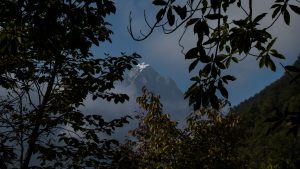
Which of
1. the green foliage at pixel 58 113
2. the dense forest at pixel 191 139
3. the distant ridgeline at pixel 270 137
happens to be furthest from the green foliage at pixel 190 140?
the distant ridgeline at pixel 270 137

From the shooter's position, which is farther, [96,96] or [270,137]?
[270,137]

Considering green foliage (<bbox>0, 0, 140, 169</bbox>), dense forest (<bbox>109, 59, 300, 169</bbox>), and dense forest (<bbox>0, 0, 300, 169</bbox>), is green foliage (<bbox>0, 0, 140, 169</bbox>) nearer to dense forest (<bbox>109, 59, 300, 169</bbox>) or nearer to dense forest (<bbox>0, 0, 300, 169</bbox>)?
dense forest (<bbox>0, 0, 300, 169</bbox>)

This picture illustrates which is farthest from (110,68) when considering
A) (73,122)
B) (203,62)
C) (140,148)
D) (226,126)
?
(140,148)

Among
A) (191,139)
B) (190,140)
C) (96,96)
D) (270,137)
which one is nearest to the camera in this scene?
(96,96)

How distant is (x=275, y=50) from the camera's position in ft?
13.9

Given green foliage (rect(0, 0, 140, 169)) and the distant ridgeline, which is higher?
the distant ridgeline

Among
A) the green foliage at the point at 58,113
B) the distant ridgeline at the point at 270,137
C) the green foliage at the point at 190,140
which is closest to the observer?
the green foliage at the point at 58,113

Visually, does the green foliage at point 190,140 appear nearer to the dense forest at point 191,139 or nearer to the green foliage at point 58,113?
the dense forest at point 191,139

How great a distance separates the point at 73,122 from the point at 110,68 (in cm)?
130

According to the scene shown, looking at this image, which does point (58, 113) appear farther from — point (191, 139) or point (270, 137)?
point (270, 137)

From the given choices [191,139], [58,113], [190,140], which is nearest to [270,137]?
[191,139]

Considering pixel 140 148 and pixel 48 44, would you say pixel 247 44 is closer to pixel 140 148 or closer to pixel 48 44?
pixel 48 44

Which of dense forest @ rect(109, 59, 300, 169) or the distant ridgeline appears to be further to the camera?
the distant ridgeline

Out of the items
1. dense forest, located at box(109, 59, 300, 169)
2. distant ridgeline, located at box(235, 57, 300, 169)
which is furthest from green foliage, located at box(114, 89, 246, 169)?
distant ridgeline, located at box(235, 57, 300, 169)
